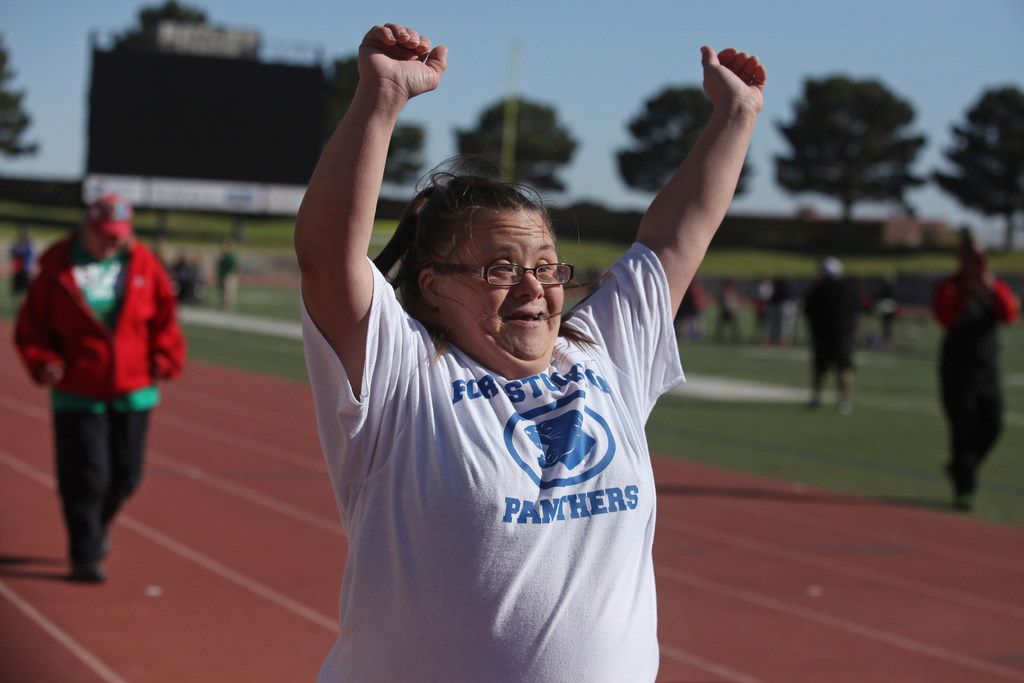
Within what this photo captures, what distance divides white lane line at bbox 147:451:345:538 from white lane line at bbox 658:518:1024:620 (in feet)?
6.75

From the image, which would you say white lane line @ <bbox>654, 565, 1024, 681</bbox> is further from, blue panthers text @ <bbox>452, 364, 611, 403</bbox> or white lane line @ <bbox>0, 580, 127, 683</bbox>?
blue panthers text @ <bbox>452, 364, 611, 403</bbox>

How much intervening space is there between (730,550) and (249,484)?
3446mm

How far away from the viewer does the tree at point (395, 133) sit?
260ft

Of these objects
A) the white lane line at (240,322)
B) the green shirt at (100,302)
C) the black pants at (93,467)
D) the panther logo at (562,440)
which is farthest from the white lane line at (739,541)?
the white lane line at (240,322)

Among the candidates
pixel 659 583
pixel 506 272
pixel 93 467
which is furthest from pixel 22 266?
pixel 506 272

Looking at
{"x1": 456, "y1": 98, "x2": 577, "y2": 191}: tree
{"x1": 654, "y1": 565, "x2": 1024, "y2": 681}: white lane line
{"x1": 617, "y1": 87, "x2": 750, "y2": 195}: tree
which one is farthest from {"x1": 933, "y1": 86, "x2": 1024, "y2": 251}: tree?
{"x1": 654, "y1": 565, "x2": 1024, "y2": 681}: white lane line

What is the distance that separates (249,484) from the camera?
923 centimetres

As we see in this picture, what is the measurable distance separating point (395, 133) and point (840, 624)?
77.2 meters

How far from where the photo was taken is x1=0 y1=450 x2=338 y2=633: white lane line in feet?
20.0

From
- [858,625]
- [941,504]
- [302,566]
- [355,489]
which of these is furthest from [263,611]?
[941,504]

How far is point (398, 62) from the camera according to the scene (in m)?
2.11

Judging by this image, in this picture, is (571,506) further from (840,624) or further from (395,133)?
(395,133)

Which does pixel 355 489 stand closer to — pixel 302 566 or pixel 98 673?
pixel 98 673

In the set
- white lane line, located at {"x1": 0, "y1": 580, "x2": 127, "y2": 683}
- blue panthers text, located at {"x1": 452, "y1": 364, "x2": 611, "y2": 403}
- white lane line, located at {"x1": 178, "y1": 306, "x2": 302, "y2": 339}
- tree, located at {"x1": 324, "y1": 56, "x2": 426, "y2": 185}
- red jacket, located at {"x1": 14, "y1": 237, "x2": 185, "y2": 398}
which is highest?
tree, located at {"x1": 324, "y1": 56, "x2": 426, "y2": 185}
